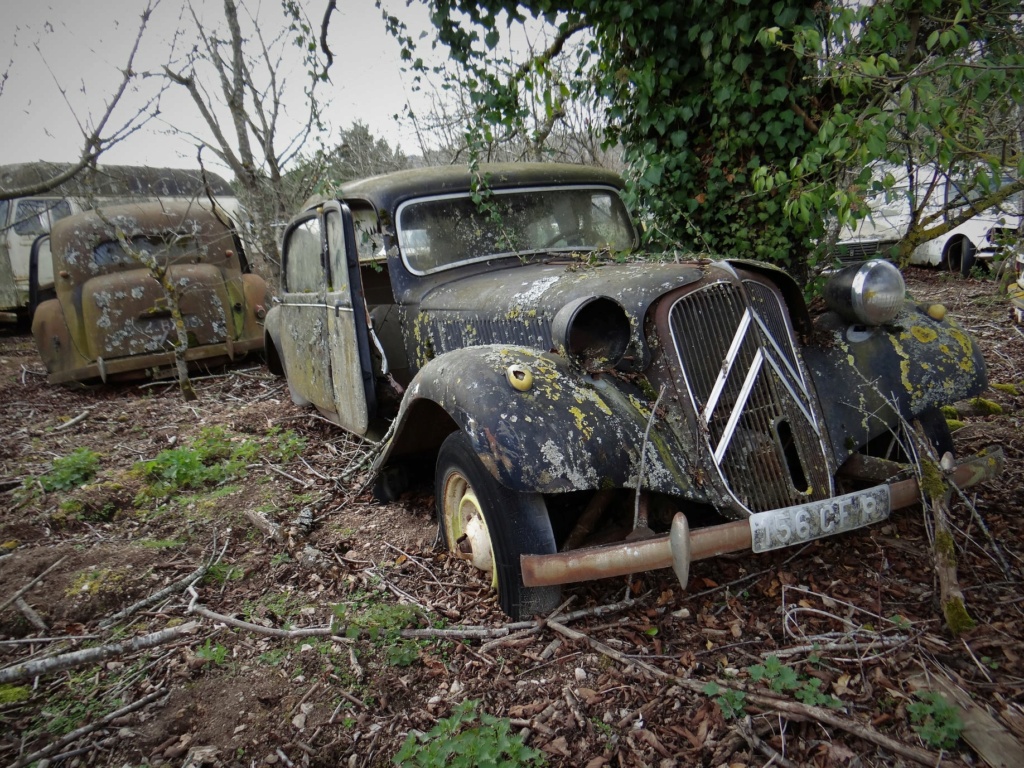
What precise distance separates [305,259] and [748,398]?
10.6 ft

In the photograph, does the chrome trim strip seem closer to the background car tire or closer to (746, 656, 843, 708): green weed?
(746, 656, 843, 708): green weed

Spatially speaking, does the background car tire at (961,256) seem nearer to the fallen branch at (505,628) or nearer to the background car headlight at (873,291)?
the background car headlight at (873,291)

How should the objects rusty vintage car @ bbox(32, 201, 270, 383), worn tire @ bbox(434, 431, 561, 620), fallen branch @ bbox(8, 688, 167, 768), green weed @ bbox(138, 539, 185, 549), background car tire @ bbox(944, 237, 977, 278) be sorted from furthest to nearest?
1. background car tire @ bbox(944, 237, 977, 278)
2. rusty vintage car @ bbox(32, 201, 270, 383)
3. green weed @ bbox(138, 539, 185, 549)
4. worn tire @ bbox(434, 431, 561, 620)
5. fallen branch @ bbox(8, 688, 167, 768)

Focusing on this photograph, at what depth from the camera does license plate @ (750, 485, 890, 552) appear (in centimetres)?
209

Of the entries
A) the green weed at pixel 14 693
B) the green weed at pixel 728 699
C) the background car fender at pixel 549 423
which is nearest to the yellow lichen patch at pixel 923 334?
the background car fender at pixel 549 423

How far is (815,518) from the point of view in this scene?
2.15 m

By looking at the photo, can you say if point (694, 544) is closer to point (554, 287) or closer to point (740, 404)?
point (740, 404)

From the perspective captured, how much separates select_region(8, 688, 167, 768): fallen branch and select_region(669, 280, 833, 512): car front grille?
2.05m

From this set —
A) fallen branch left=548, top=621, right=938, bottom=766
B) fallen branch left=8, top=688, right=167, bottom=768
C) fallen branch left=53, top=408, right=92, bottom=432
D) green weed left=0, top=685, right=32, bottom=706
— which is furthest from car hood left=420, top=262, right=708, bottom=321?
fallen branch left=53, top=408, right=92, bottom=432

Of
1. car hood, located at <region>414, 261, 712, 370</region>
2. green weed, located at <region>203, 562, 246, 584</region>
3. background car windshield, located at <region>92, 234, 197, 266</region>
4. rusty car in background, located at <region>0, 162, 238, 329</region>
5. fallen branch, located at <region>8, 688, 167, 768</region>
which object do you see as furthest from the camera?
rusty car in background, located at <region>0, 162, 238, 329</region>

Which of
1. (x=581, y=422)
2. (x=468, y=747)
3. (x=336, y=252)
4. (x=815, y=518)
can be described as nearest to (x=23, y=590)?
(x=468, y=747)

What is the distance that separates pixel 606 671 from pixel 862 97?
11.7ft

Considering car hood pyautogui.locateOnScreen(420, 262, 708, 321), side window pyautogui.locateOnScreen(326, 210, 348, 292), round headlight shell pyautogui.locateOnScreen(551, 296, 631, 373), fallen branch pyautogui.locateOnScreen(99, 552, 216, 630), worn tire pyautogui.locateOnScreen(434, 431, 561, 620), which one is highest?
side window pyautogui.locateOnScreen(326, 210, 348, 292)

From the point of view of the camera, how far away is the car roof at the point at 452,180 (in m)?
3.67
